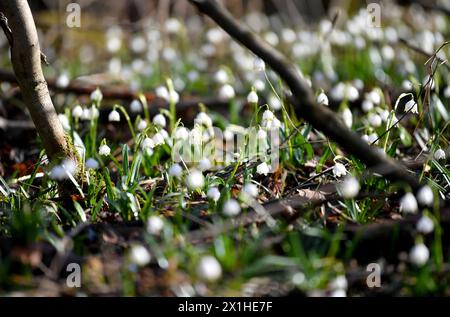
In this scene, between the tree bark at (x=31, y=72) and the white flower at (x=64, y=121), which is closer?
the tree bark at (x=31, y=72)

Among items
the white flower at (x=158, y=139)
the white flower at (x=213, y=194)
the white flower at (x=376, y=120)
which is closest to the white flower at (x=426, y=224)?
the white flower at (x=213, y=194)

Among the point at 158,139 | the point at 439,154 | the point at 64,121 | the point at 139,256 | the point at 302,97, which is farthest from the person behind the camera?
the point at 64,121

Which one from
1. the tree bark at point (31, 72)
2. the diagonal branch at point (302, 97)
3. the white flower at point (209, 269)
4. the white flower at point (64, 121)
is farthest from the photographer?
the white flower at point (64, 121)

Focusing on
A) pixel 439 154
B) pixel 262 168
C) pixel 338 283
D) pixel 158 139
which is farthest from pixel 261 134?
pixel 338 283

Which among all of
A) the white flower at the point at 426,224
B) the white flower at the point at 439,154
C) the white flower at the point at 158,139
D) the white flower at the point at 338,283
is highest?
the white flower at the point at 158,139

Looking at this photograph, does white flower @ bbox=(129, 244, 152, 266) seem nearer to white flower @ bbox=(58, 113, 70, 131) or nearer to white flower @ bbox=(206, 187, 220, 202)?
white flower @ bbox=(206, 187, 220, 202)

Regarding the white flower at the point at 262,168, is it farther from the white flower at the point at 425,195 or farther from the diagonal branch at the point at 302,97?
the white flower at the point at 425,195

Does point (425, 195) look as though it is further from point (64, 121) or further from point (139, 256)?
point (64, 121)
